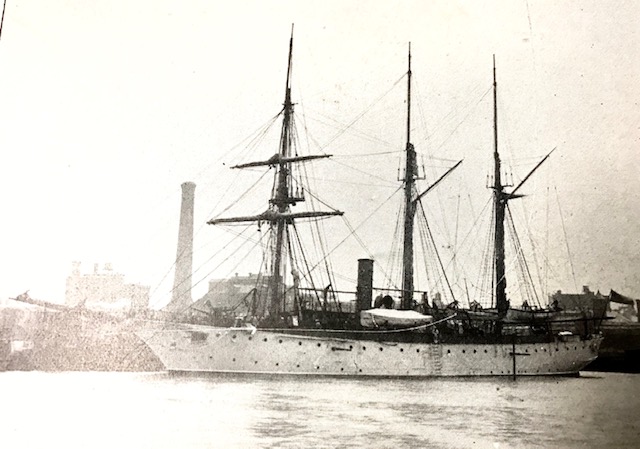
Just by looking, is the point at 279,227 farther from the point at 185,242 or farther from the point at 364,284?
the point at 185,242

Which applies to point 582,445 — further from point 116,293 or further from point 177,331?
point 177,331

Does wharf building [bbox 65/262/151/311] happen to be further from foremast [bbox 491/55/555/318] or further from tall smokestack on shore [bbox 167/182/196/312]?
foremast [bbox 491/55/555/318]

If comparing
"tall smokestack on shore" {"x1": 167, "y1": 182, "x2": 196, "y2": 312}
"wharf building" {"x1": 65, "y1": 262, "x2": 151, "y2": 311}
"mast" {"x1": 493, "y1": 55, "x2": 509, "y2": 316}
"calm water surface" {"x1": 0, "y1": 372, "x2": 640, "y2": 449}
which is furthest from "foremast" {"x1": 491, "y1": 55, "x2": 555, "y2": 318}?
"wharf building" {"x1": 65, "y1": 262, "x2": 151, "y2": 311}

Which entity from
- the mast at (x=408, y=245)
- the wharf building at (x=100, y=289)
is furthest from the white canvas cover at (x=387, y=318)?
the wharf building at (x=100, y=289)

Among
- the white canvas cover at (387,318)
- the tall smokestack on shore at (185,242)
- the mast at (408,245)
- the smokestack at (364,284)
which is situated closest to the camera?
the tall smokestack on shore at (185,242)

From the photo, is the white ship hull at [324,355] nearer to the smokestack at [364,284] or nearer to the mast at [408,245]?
the smokestack at [364,284]

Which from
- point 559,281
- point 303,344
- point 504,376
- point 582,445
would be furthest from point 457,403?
point 504,376
